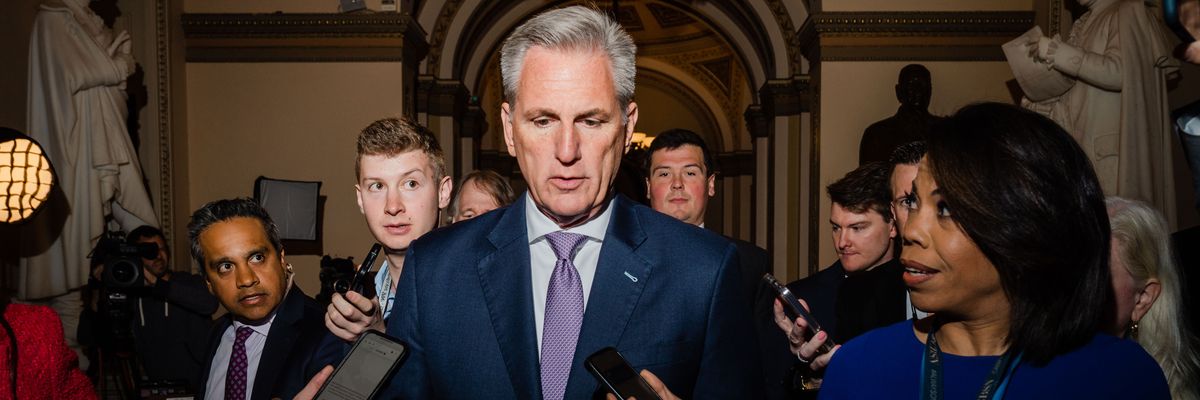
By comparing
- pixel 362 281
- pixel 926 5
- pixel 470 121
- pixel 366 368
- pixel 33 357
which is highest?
pixel 926 5

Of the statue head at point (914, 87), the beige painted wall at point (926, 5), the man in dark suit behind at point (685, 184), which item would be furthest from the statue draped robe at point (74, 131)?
the statue head at point (914, 87)

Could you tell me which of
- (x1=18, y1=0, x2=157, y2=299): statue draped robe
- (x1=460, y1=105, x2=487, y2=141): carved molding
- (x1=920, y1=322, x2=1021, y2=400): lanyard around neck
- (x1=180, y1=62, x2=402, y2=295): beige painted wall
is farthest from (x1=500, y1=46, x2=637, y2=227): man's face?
(x1=460, y1=105, x2=487, y2=141): carved molding

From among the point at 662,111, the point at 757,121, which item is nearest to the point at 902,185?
the point at 757,121

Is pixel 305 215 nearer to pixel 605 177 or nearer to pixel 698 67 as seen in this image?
pixel 605 177

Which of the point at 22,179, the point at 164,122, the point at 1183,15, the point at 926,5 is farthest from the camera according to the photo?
the point at 926,5

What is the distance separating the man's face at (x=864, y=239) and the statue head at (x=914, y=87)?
5.41m

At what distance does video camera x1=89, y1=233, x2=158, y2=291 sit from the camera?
3.87 meters

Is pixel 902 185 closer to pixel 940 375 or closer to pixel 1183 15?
pixel 940 375

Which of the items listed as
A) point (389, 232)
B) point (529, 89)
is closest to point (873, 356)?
point (529, 89)

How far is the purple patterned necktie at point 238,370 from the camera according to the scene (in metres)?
2.60

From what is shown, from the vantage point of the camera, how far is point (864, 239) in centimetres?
320

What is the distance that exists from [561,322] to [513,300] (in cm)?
11

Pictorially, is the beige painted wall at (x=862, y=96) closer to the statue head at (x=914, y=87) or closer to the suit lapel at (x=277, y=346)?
the statue head at (x=914, y=87)

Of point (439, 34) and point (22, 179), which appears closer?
point (22, 179)
